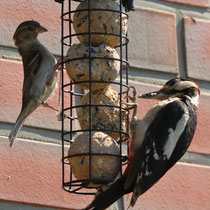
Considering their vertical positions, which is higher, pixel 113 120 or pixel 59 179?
pixel 113 120

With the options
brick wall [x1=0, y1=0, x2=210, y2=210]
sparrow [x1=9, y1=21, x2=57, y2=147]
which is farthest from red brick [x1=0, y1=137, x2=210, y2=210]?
sparrow [x1=9, y1=21, x2=57, y2=147]

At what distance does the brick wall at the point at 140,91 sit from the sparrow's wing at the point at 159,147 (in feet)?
1.28

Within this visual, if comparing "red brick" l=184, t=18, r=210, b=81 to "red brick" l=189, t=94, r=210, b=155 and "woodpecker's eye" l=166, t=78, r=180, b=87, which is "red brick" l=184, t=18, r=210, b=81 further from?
"woodpecker's eye" l=166, t=78, r=180, b=87

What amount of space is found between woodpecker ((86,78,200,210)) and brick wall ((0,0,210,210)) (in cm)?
32

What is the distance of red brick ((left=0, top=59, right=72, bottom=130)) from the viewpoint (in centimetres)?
412

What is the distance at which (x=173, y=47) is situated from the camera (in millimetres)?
4492

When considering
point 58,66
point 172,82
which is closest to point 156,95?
point 172,82

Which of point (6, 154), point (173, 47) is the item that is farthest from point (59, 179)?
point (173, 47)

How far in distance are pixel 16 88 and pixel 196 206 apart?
888 mm

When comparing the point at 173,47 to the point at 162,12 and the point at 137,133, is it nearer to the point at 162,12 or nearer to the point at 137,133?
the point at 162,12

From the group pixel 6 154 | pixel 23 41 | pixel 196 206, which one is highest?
pixel 23 41

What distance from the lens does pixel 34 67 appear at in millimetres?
4277

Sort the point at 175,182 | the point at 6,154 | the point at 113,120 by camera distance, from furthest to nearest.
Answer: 1. the point at 175,182
2. the point at 6,154
3. the point at 113,120

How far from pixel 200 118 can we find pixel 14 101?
2.67 feet
